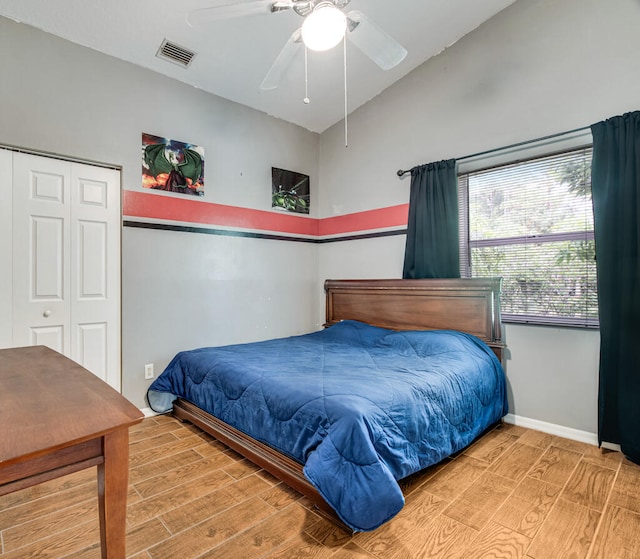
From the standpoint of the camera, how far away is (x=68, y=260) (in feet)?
8.77

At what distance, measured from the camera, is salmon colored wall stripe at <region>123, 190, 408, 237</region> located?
301 cm

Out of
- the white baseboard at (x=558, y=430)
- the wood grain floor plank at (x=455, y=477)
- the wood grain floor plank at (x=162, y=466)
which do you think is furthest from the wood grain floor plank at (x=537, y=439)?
the wood grain floor plank at (x=162, y=466)

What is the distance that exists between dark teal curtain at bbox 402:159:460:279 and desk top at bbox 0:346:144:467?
8.83 ft

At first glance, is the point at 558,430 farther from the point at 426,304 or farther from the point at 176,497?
the point at 176,497

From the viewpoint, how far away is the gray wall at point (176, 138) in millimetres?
2547

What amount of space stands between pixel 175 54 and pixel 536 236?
3155 mm

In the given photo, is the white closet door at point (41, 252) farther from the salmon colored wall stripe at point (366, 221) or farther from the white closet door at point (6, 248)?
the salmon colored wall stripe at point (366, 221)

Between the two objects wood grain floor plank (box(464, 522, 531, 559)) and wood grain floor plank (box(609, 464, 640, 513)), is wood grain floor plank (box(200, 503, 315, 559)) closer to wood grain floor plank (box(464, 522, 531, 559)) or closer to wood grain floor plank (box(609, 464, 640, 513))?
wood grain floor plank (box(464, 522, 531, 559))

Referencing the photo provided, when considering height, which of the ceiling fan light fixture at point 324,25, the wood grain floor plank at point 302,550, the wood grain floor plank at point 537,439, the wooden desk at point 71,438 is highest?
the ceiling fan light fixture at point 324,25

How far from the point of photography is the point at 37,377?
1260mm

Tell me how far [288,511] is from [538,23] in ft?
12.1

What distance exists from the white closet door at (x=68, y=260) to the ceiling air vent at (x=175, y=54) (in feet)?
3.30

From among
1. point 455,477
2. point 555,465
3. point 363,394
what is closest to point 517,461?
point 555,465

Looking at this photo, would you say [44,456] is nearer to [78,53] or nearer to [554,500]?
[554,500]
